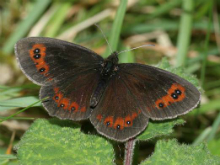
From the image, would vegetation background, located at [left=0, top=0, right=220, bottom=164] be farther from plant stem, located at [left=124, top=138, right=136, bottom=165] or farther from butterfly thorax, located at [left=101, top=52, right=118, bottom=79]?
plant stem, located at [left=124, top=138, right=136, bottom=165]

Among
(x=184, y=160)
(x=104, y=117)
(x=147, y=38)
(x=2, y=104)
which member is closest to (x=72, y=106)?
(x=104, y=117)

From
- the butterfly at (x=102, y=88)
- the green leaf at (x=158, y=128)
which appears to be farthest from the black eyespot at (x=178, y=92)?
the green leaf at (x=158, y=128)

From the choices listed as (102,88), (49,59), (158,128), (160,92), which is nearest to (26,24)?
(49,59)

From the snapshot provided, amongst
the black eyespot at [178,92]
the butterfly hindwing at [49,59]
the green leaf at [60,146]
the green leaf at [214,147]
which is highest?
the butterfly hindwing at [49,59]

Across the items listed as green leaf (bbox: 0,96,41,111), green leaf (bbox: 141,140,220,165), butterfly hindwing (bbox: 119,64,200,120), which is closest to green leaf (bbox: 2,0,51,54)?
green leaf (bbox: 0,96,41,111)

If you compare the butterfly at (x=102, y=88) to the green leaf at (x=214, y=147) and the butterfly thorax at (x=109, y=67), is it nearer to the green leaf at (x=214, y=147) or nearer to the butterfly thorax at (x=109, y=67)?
the butterfly thorax at (x=109, y=67)

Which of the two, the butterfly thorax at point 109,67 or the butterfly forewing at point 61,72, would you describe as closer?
the butterfly forewing at point 61,72

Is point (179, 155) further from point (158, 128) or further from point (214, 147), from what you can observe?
point (214, 147)
